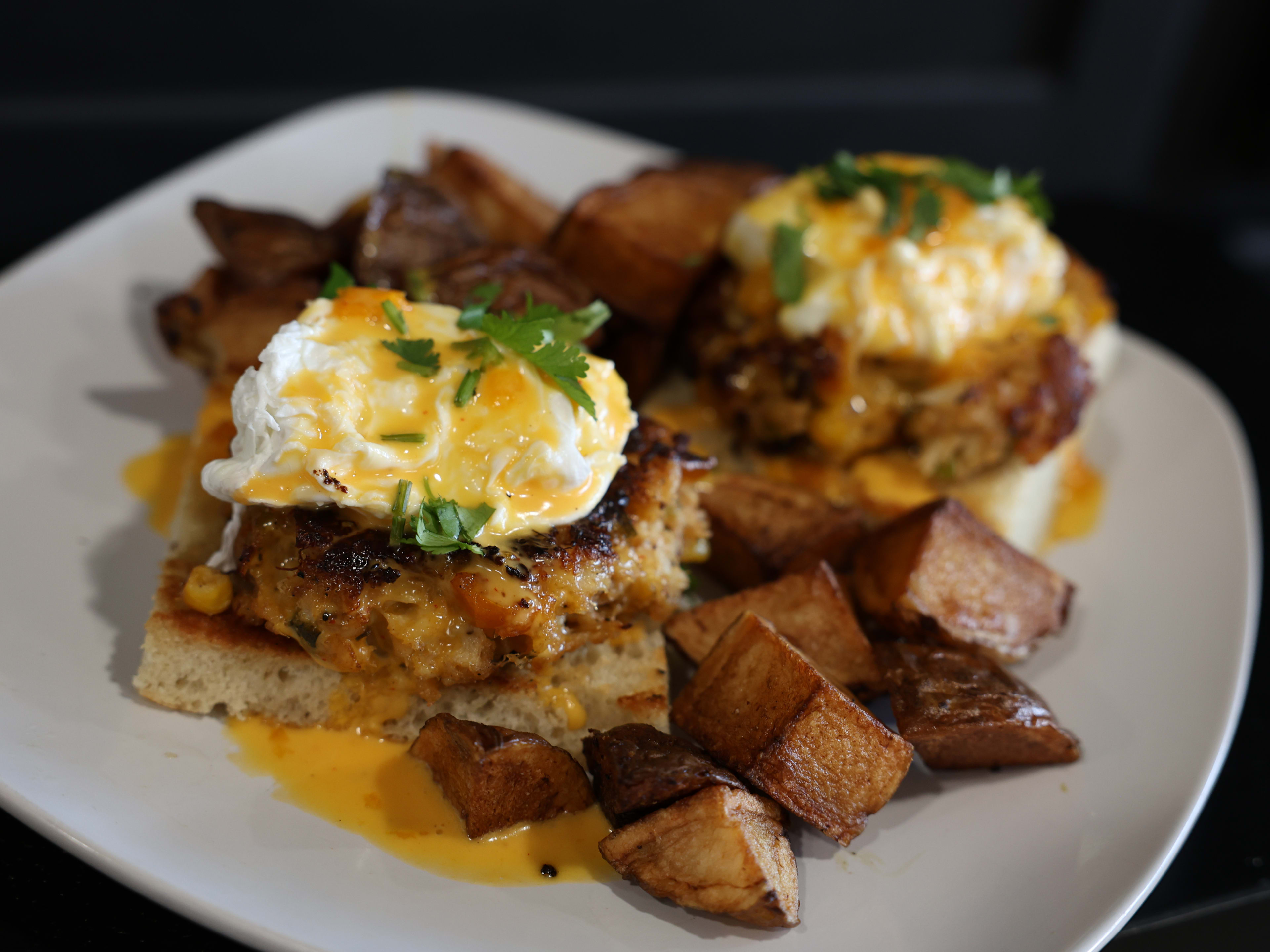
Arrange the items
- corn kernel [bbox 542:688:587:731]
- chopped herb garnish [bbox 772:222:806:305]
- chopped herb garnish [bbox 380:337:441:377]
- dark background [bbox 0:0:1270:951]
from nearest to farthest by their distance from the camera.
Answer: chopped herb garnish [bbox 380:337:441:377]
corn kernel [bbox 542:688:587:731]
chopped herb garnish [bbox 772:222:806:305]
dark background [bbox 0:0:1270:951]

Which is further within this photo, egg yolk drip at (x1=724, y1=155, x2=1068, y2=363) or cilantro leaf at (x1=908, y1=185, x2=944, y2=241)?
cilantro leaf at (x1=908, y1=185, x2=944, y2=241)

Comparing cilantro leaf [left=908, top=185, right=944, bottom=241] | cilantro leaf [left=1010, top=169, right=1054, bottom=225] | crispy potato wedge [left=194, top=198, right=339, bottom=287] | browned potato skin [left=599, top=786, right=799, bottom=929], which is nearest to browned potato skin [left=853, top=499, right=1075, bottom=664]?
browned potato skin [left=599, top=786, right=799, bottom=929]

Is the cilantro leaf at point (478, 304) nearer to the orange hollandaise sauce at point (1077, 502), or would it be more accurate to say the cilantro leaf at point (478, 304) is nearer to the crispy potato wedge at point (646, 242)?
the crispy potato wedge at point (646, 242)

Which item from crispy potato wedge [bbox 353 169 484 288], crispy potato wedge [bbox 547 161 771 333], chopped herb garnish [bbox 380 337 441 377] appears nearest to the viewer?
chopped herb garnish [bbox 380 337 441 377]

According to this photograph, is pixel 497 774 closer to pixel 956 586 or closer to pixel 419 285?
pixel 956 586

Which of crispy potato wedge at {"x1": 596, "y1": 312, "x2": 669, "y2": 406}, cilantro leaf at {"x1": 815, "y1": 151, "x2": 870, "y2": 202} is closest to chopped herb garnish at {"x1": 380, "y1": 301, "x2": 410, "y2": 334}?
crispy potato wedge at {"x1": 596, "y1": 312, "x2": 669, "y2": 406}

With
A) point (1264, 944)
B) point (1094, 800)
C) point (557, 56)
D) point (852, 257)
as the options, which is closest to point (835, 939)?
point (1094, 800)

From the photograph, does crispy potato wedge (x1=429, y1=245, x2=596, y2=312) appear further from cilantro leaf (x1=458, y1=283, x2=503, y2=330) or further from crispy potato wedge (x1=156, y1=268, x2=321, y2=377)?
crispy potato wedge (x1=156, y1=268, x2=321, y2=377)

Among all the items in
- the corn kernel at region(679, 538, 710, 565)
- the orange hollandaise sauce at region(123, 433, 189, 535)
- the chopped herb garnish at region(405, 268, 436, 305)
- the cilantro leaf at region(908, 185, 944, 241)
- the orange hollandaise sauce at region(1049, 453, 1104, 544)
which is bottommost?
the orange hollandaise sauce at region(1049, 453, 1104, 544)

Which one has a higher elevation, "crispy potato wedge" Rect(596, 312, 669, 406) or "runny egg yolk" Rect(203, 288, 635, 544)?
"runny egg yolk" Rect(203, 288, 635, 544)
